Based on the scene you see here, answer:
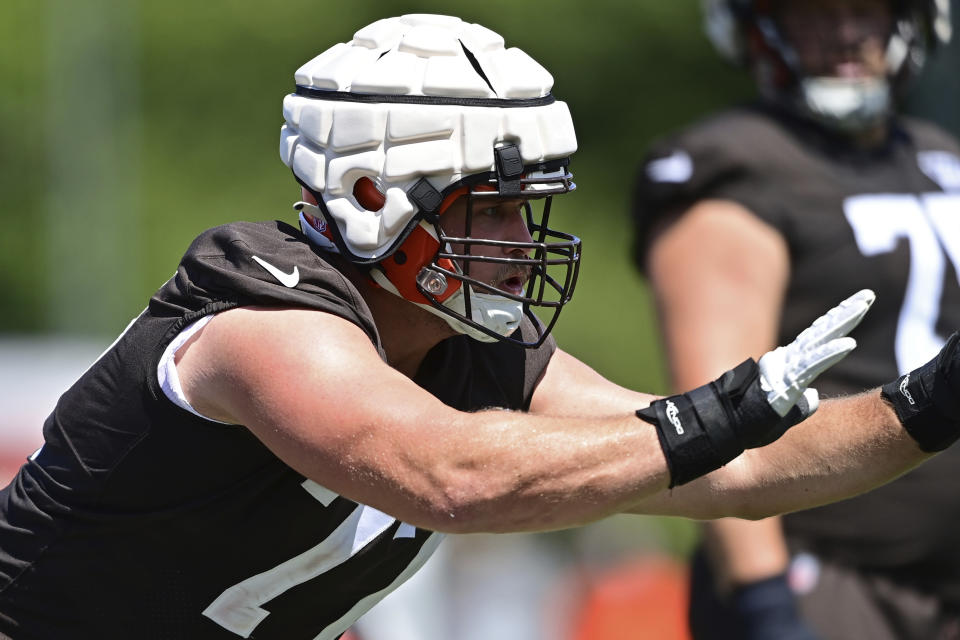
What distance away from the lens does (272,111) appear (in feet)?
40.8

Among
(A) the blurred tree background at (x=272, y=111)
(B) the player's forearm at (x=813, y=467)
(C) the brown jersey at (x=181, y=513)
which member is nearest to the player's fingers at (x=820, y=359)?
(B) the player's forearm at (x=813, y=467)

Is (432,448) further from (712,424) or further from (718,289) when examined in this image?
(718,289)

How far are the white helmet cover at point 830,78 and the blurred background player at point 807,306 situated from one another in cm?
3

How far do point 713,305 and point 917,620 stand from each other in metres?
0.97

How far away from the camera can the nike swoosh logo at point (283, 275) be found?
266 centimetres

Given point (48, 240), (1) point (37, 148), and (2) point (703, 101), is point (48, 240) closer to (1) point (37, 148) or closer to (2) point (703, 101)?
(1) point (37, 148)

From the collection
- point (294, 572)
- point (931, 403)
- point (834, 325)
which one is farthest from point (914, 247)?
point (294, 572)

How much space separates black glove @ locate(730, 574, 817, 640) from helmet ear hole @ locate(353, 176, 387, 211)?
1.67m

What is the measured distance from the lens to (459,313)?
290cm

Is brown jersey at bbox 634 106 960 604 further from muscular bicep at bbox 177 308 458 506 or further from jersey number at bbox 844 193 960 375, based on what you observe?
muscular bicep at bbox 177 308 458 506

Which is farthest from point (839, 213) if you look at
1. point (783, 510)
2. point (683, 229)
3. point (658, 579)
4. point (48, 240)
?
point (48, 240)

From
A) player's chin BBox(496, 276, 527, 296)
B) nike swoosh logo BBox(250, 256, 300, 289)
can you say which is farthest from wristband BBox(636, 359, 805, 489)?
nike swoosh logo BBox(250, 256, 300, 289)

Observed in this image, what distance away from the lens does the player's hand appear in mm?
2500

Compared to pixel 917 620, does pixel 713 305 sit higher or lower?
higher
